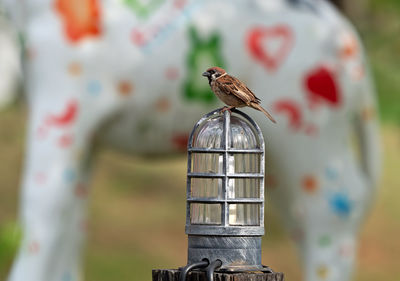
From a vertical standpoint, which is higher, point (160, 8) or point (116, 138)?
point (160, 8)

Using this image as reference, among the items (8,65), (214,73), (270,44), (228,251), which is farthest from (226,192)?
(8,65)

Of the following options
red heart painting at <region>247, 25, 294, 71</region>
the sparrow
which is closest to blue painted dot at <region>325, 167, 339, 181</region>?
red heart painting at <region>247, 25, 294, 71</region>

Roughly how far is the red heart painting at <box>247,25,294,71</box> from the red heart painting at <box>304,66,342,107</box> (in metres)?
0.17

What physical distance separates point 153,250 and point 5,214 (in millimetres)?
1474

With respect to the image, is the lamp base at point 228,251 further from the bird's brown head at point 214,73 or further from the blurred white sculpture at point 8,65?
the blurred white sculpture at point 8,65

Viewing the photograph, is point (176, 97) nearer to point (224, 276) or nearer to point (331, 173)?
point (331, 173)

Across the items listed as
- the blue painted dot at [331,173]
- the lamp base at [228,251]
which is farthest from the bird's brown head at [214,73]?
the blue painted dot at [331,173]

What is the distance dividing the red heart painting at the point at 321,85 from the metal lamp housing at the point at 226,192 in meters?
2.52

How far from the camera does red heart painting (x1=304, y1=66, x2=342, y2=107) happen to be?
497 cm

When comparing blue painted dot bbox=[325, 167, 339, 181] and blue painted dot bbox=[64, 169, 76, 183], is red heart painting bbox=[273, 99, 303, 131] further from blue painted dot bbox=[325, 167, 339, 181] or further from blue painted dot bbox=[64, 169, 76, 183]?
blue painted dot bbox=[64, 169, 76, 183]

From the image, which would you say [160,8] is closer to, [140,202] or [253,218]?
[253,218]

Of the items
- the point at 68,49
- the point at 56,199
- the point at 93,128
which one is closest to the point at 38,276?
the point at 56,199

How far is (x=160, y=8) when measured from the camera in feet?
16.2

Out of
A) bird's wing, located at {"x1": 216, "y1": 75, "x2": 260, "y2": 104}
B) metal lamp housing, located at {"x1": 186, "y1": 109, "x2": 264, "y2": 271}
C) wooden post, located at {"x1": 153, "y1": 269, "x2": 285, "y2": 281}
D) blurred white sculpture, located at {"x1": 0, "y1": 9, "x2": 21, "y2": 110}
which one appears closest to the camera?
wooden post, located at {"x1": 153, "y1": 269, "x2": 285, "y2": 281}
